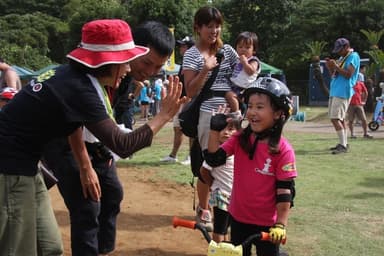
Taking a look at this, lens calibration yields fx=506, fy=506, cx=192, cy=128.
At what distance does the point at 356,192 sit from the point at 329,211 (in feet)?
3.09

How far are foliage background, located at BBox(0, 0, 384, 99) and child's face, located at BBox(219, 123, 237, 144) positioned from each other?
24.4 meters

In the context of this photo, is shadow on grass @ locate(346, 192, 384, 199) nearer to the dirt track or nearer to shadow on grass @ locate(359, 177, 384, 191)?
shadow on grass @ locate(359, 177, 384, 191)

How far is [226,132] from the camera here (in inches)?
136

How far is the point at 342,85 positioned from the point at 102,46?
7133 mm

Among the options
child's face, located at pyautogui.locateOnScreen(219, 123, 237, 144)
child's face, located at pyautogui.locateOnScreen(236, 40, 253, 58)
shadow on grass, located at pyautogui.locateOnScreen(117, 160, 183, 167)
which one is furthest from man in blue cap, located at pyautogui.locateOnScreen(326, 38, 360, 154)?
child's face, located at pyautogui.locateOnScreen(219, 123, 237, 144)

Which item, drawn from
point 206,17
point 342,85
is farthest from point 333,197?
point 342,85

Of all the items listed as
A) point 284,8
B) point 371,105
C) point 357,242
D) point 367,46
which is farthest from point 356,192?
point 284,8

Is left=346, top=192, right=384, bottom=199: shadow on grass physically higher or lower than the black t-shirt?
lower

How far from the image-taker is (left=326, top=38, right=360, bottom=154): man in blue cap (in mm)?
8953

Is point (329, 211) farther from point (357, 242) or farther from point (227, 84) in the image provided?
point (227, 84)

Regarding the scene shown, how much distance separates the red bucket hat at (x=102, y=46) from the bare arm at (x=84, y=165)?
1.55 ft

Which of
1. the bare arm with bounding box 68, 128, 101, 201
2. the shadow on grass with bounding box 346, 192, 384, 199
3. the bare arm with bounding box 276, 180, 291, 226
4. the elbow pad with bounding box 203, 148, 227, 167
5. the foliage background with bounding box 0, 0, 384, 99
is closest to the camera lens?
the bare arm with bounding box 276, 180, 291, 226

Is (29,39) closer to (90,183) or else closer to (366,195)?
(366,195)

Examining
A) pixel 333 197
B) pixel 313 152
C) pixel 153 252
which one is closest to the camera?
pixel 153 252
